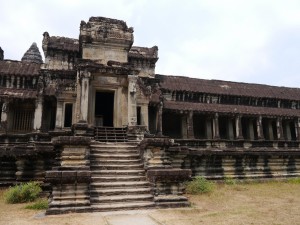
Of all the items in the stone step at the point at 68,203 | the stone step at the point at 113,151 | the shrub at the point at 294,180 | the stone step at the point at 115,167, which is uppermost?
the stone step at the point at 113,151

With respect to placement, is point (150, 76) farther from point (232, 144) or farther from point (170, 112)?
point (232, 144)

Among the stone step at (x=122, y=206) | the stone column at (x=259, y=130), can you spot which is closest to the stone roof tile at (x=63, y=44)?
the stone step at (x=122, y=206)

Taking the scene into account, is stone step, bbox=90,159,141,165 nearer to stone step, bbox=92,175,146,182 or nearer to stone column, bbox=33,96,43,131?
stone step, bbox=92,175,146,182

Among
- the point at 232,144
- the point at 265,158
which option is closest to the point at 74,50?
the point at 232,144

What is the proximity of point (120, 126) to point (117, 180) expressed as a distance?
5870mm

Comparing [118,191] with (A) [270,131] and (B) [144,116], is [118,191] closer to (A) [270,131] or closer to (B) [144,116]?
(B) [144,116]

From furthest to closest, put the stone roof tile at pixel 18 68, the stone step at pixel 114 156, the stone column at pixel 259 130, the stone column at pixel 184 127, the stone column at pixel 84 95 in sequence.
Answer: the stone column at pixel 259 130, the stone column at pixel 184 127, the stone roof tile at pixel 18 68, the stone column at pixel 84 95, the stone step at pixel 114 156

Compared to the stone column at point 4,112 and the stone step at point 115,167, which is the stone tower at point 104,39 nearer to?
the stone column at point 4,112

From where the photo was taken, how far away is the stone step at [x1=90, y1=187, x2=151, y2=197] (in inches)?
316

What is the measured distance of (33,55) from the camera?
37.9 m

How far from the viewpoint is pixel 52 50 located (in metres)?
20.3

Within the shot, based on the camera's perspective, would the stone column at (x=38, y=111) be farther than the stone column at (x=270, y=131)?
No

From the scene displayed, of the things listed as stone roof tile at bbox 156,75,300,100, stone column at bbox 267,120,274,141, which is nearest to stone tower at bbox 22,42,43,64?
stone roof tile at bbox 156,75,300,100

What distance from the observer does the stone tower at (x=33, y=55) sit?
3713 cm
